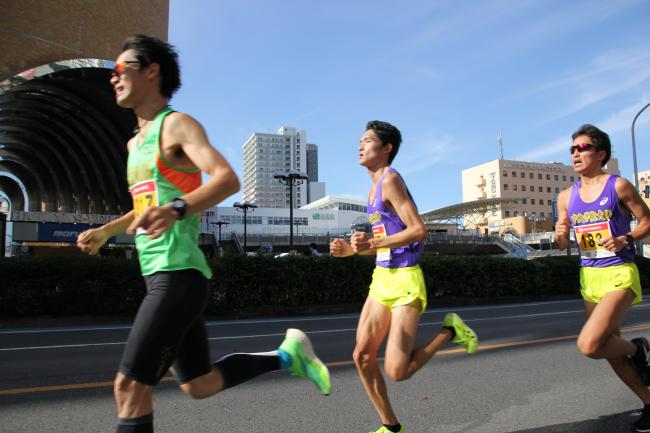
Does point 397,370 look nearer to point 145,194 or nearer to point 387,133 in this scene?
point 387,133

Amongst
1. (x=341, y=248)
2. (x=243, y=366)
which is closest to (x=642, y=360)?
(x=341, y=248)

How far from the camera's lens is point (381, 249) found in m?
3.14

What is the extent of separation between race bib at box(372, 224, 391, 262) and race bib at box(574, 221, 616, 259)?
5.14ft

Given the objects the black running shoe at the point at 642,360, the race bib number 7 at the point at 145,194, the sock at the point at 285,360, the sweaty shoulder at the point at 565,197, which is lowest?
the black running shoe at the point at 642,360

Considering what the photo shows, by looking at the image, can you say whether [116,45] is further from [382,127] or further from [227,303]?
[382,127]

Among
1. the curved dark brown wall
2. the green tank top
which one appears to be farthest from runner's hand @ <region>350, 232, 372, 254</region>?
the curved dark brown wall

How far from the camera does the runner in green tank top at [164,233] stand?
74.9 inches

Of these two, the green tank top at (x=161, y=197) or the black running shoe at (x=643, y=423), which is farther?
the black running shoe at (x=643, y=423)

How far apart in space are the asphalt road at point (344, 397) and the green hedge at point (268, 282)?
12.5 ft

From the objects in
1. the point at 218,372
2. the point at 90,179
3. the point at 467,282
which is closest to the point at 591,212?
the point at 218,372

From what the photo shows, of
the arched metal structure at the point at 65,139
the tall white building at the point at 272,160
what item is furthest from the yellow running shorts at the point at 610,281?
the tall white building at the point at 272,160

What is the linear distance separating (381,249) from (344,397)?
5.87ft

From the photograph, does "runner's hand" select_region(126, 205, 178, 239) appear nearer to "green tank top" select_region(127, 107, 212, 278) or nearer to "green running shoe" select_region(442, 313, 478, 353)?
"green tank top" select_region(127, 107, 212, 278)

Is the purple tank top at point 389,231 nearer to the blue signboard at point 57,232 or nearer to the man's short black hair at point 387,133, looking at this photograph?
the man's short black hair at point 387,133
